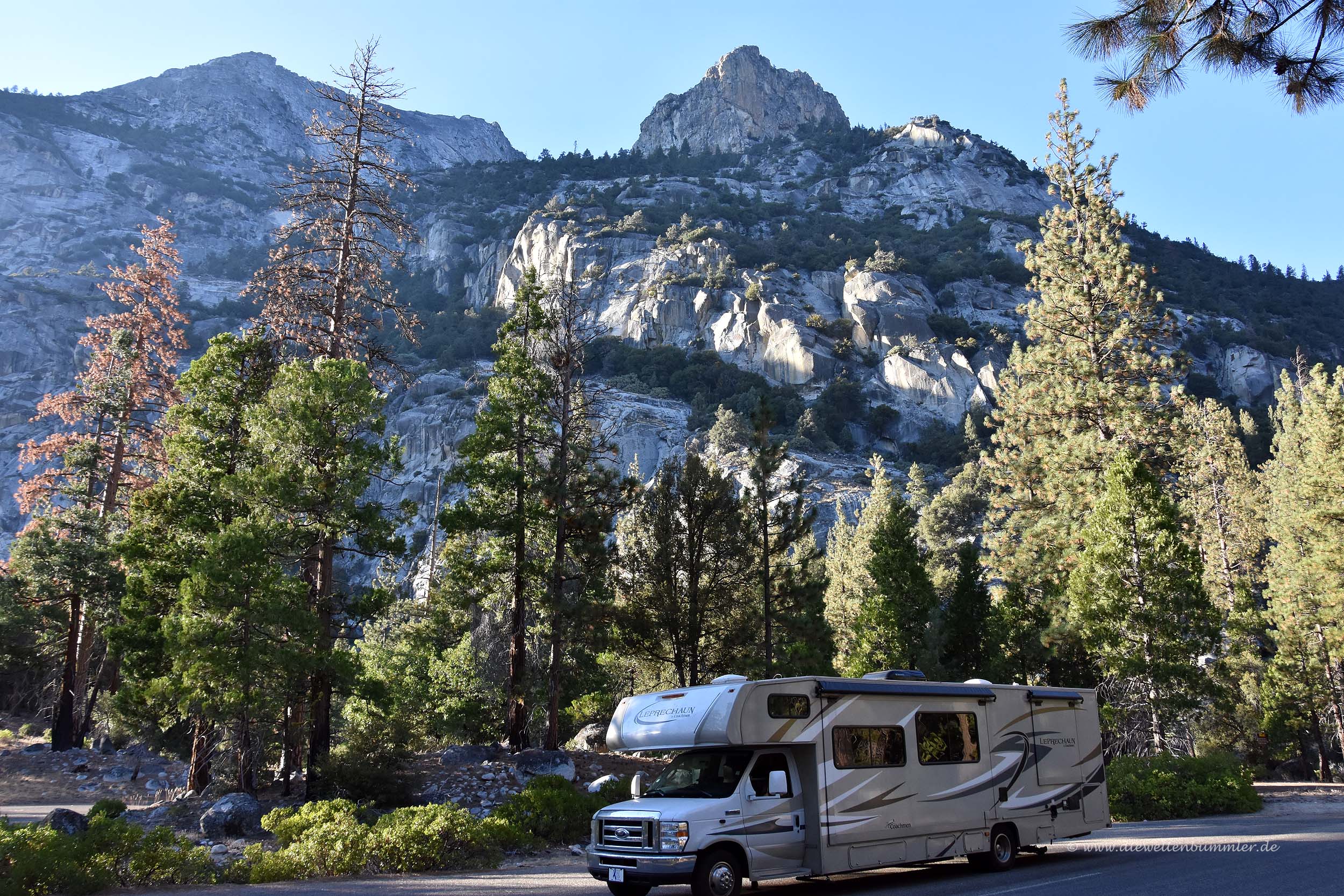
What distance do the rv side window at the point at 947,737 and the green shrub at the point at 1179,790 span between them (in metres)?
10.9

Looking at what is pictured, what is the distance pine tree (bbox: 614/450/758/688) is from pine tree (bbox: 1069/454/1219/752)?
1087cm

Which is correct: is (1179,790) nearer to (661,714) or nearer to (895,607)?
(895,607)

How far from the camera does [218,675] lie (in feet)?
57.1

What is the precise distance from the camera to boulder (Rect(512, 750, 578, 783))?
19000 mm

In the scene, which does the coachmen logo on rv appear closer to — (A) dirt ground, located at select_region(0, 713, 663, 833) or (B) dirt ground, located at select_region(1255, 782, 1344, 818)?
(A) dirt ground, located at select_region(0, 713, 663, 833)

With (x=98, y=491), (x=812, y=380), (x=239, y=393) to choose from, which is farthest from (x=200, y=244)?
(x=239, y=393)

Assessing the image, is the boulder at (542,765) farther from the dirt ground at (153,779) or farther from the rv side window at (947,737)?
the rv side window at (947,737)

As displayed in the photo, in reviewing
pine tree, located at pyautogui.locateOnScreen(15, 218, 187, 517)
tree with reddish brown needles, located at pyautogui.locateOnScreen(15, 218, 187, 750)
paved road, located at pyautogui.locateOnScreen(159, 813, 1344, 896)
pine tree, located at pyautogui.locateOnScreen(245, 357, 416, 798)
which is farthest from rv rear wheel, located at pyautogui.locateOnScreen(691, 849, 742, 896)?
pine tree, located at pyautogui.locateOnScreen(15, 218, 187, 517)

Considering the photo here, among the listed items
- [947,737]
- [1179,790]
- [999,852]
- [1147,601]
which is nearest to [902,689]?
[947,737]

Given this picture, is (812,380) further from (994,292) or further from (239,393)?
(239,393)

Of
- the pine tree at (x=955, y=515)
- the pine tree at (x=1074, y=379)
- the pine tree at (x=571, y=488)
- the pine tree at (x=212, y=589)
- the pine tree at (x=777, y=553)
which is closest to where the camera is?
the pine tree at (x=212, y=589)

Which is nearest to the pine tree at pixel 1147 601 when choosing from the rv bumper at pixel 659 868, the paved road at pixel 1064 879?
the paved road at pixel 1064 879

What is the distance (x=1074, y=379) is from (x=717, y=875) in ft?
88.2

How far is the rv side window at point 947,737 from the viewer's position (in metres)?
11.0
